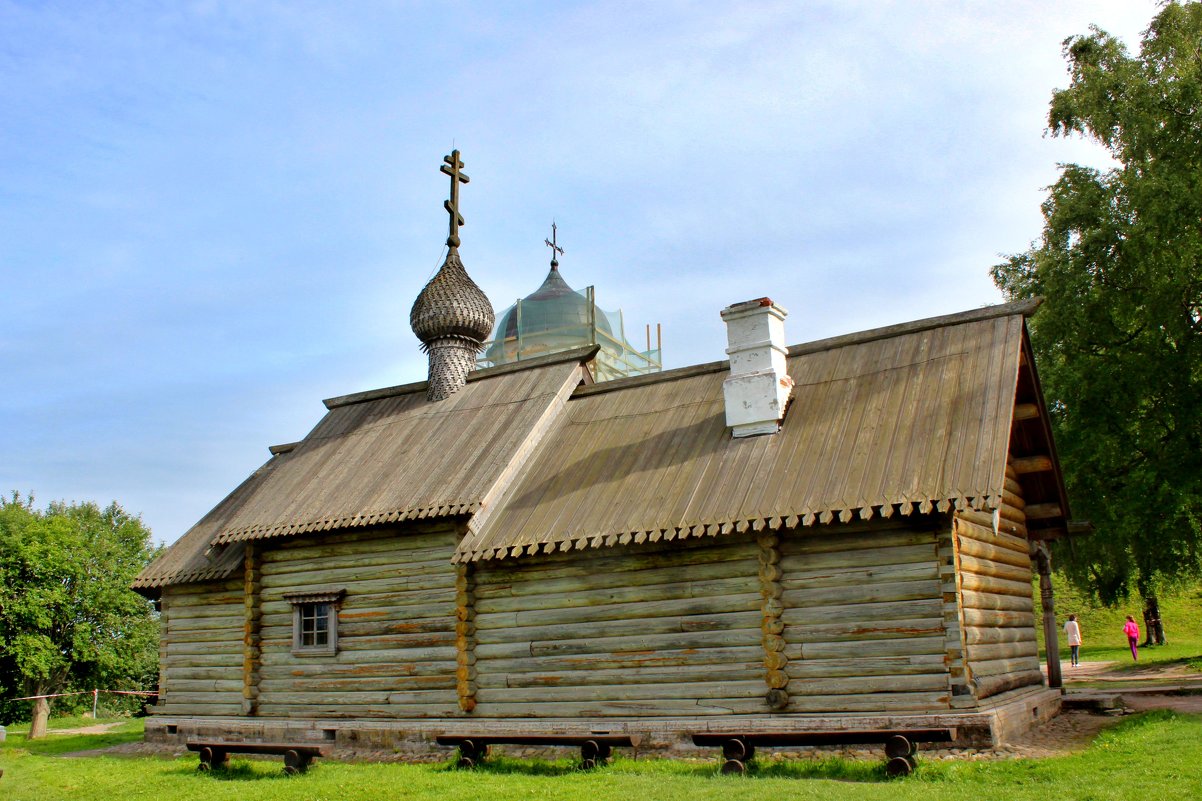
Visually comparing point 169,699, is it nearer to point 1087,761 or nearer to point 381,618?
point 381,618

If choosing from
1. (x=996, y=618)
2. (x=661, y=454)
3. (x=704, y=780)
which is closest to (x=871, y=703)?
(x=704, y=780)

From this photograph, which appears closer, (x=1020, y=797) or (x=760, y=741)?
(x=1020, y=797)

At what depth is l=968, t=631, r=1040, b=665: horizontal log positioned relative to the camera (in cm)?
1160

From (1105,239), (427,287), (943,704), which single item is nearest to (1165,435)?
(1105,239)

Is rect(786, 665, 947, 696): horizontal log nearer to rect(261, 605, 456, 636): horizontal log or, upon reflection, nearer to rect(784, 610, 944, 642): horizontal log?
rect(784, 610, 944, 642): horizontal log

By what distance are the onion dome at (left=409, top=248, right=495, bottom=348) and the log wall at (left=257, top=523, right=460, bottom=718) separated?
4936 millimetres

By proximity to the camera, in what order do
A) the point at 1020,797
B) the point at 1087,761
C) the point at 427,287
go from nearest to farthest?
the point at 1020,797 < the point at 1087,761 < the point at 427,287

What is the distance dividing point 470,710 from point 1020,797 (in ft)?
24.2

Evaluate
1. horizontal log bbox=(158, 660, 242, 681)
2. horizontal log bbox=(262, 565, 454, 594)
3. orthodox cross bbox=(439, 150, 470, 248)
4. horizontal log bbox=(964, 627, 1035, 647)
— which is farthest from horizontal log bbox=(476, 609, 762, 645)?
orthodox cross bbox=(439, 150, 470, 248)

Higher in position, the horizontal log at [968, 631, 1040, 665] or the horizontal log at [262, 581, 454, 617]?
the horizontal log at [262, 581, 454, 617]

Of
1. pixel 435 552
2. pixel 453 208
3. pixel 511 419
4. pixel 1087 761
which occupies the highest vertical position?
pixel 453 208

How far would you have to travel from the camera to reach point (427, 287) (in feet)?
63.9

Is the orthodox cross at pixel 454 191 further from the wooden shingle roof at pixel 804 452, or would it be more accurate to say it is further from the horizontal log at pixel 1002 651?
the horizontal log at pixel 1002 651

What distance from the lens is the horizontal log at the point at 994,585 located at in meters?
11.9
